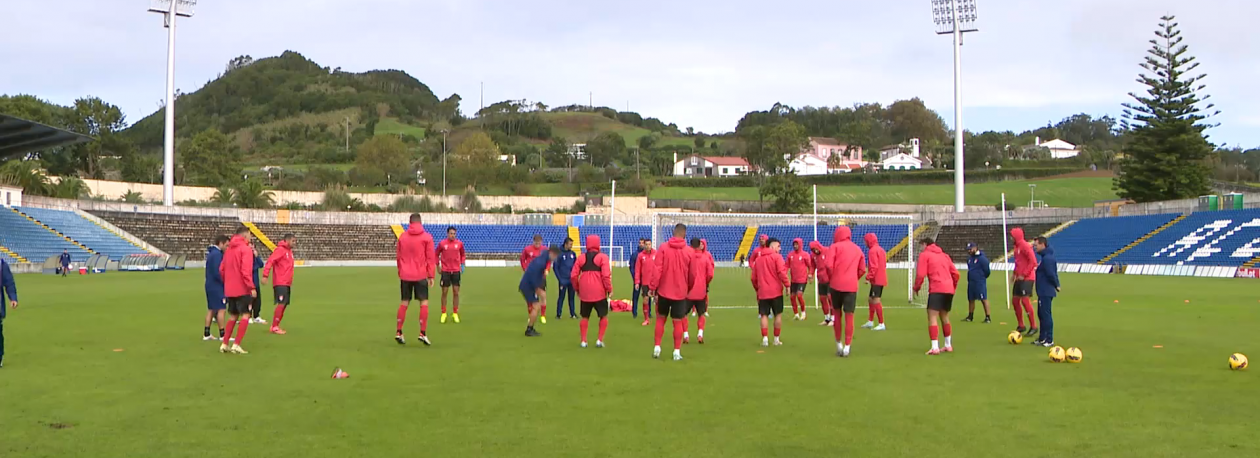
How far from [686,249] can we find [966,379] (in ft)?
12.1

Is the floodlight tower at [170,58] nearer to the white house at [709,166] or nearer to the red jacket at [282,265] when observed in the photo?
the red jacket at [282,265]

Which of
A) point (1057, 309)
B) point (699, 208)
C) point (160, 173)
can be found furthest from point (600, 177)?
point (1057, 309)

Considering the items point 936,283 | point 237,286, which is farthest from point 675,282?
point 237,286

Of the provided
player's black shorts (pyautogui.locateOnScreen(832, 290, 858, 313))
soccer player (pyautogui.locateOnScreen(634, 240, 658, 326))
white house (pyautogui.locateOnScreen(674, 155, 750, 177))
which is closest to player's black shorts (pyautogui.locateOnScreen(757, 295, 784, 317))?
player's black shorts (pyautogui.locateOnScreen(832, 290, 858, 313))

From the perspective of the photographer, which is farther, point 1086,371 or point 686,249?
point 686,249

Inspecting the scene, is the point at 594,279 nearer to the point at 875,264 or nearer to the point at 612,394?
the point at 612,394

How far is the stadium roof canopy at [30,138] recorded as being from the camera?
33625mm

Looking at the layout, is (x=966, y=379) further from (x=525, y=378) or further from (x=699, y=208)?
(x=699, y=208)

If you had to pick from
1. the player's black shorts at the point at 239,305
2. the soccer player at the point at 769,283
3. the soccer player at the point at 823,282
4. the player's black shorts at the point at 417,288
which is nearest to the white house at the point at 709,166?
the soccer player at the point at 823,282

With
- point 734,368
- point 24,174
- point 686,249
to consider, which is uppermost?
point 24,174

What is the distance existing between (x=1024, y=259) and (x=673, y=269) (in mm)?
6187

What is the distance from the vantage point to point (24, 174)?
181 ft

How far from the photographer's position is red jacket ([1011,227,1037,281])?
14.6m

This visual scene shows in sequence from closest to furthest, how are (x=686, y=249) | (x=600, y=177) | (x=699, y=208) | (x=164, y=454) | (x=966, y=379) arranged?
(x=164, y=454)
(x=966, y=379)
(x=686, y=249)
(x=699, y=208)
(x=600, y=177)
